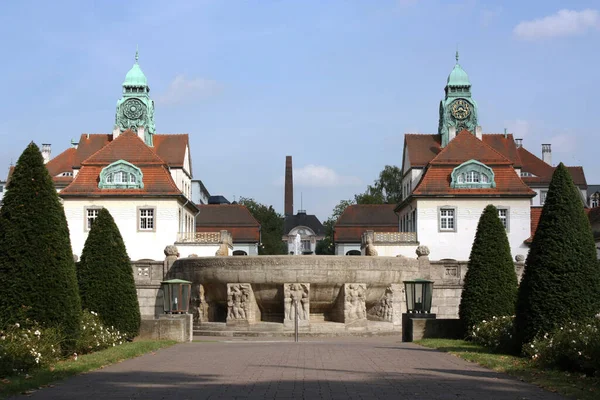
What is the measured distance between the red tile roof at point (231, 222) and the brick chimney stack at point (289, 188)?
6040 centimetres

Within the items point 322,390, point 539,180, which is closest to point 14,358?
point 322,390

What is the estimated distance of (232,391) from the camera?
434 inches

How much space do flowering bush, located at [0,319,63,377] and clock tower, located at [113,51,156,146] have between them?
59.2m

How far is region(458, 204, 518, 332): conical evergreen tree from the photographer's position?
2130cm

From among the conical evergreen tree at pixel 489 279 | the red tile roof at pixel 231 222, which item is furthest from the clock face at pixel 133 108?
the conical evergreen tree at pixel 489 279

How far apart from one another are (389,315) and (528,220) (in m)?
33.7

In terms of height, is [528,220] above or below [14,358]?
Result: above

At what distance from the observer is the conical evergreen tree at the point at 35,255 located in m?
16.0

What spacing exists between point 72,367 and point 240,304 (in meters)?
12.9

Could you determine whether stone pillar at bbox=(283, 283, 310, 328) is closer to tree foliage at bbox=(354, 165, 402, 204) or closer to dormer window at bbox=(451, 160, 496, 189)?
dormer window at bbox=(451, 160, 496, 189)

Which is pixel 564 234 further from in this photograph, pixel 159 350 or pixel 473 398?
pixel 159 350

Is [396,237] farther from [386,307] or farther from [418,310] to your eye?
[418,310]

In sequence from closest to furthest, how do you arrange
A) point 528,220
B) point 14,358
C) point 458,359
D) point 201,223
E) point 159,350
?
point 14,358, point 458,359, point 159,350, point 528,220, point 201,223

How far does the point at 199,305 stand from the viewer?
1112 inches
